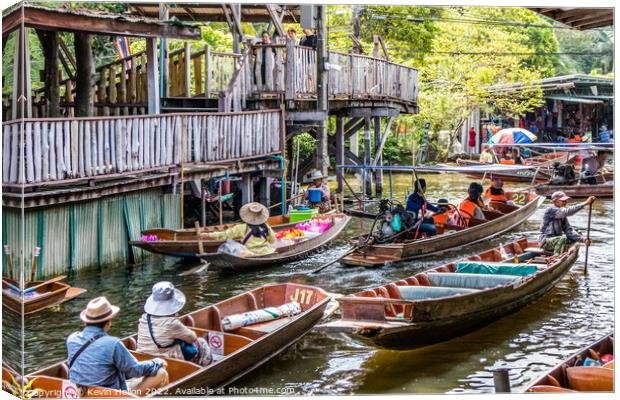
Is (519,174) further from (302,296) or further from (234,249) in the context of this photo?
(302,296)

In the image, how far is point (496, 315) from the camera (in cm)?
1290

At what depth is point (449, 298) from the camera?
11.8 m

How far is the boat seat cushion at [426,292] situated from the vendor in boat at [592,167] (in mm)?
2913

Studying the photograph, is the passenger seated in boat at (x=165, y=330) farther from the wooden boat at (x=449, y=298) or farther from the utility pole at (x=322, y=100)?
the utility pole at (x=322, y=100)

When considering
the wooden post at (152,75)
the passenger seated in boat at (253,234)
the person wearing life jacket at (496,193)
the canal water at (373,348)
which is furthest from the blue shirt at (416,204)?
the wooden post at (152,75)

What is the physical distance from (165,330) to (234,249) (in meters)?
5.46

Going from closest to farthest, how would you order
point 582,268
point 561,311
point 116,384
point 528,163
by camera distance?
point 116,384 < point 561,311 < point 582,268 < point 528,163

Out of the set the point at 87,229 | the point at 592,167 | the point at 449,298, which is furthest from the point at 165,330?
the point at 592,167

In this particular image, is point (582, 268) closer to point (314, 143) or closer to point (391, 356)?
point (391, 356)

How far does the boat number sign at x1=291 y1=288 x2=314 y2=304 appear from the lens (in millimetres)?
12609

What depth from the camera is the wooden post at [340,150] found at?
1730 cm

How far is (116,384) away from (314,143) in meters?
9.40

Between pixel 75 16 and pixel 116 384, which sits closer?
pixel 116 384

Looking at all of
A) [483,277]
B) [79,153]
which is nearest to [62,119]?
[79,153]
